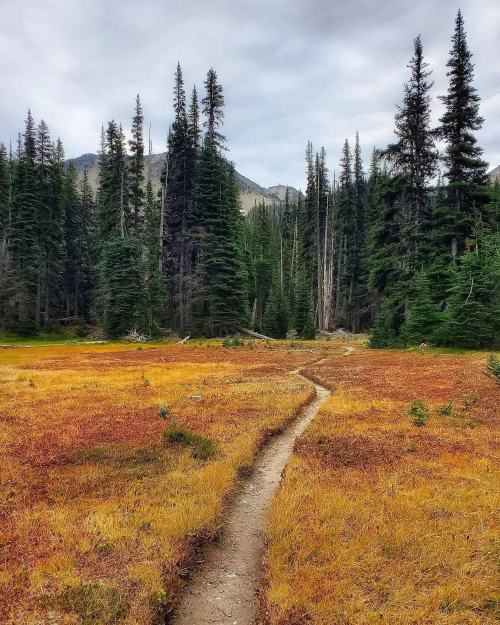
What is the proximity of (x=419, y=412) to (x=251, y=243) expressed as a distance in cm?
8056

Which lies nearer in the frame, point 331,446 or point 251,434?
point 331,446

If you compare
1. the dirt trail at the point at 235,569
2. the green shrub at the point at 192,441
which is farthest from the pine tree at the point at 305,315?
the dirt trail at the point at 235,569

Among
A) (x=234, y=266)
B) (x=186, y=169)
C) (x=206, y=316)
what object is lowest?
(x=206, y=316)

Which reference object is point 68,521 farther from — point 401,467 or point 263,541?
point 401,467

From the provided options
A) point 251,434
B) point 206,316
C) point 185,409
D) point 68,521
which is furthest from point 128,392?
point 206,316

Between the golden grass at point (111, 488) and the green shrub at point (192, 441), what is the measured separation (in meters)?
0.27

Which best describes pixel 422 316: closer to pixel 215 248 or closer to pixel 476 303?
pixel 476 303

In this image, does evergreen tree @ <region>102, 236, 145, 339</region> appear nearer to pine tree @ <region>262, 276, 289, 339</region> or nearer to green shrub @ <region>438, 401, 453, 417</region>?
pine tree @ <region>262, 276, 289, 339</region>

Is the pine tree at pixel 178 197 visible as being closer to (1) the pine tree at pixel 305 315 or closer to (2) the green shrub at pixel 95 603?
(1) the pine tree at pixel 305 315

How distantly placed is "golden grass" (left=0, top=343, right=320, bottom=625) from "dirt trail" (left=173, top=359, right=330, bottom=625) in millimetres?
303

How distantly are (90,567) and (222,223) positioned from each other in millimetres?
54805

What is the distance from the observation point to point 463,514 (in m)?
7.49

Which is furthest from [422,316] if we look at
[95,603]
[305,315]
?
[95,603]

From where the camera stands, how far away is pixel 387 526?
7016 mm
